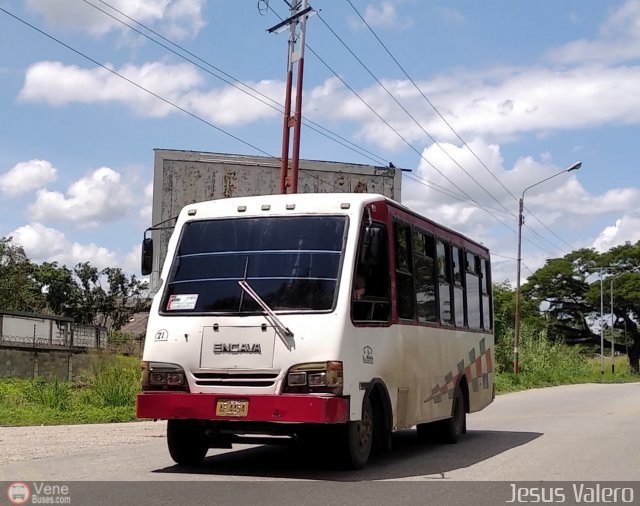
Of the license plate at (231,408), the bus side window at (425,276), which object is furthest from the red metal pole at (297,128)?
the license plate at (231,408)

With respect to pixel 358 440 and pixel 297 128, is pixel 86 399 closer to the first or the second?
pixel 297 128

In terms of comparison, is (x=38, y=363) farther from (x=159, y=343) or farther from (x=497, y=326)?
(x=159, y=343)

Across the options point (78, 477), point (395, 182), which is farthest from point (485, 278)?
point (395, 182)

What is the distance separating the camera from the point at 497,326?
42531 mm

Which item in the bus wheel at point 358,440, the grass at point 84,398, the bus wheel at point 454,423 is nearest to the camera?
the bus wheel at point 358,440

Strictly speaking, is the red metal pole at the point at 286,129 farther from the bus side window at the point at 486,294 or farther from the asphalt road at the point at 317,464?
the asphalt road at the point at 317,464

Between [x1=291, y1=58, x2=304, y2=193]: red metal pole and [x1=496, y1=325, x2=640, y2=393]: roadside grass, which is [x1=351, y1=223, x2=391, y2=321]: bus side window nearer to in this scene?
[x1=291, y1=58, x2=304, y2=193]: red metal pole

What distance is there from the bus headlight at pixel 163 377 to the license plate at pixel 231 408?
0.43m

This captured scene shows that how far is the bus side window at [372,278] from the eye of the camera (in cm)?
884

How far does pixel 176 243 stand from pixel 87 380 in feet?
32.4

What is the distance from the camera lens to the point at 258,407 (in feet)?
27.1

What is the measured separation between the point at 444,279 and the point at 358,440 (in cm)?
363
